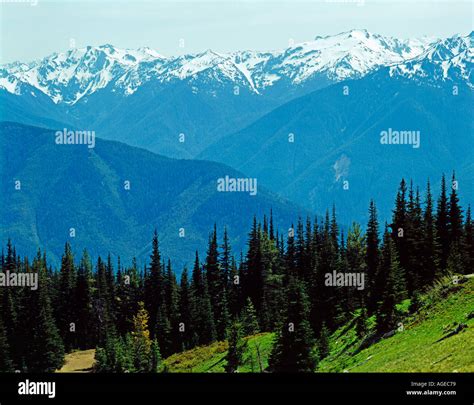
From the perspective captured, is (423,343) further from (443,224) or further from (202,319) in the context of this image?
(202,319)

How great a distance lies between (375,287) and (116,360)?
31410mm

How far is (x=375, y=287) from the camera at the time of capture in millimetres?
75312

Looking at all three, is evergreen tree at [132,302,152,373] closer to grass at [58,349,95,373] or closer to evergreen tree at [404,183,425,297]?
grass at [58,349,95,373]

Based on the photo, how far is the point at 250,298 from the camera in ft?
417

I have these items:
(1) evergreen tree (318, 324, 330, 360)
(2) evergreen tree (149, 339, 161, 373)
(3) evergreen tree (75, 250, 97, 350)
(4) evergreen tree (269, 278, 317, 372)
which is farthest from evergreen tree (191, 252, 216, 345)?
(4) evergreen tree (269, 278, 317, 372)

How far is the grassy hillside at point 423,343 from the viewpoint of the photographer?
3631 centimetres

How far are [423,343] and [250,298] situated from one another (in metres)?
81.6

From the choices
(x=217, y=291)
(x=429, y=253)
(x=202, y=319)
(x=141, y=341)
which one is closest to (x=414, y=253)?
(x=429, y=253)

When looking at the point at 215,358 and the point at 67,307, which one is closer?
the point at 215,358

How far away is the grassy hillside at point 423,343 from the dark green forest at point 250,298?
192 cm

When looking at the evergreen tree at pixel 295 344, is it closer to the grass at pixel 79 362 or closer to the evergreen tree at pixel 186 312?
the grass at pixel 79 362

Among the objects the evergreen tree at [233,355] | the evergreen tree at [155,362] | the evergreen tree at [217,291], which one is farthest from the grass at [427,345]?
the evergreen tree at [217,291]

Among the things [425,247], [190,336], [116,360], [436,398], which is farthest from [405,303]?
[190,336]

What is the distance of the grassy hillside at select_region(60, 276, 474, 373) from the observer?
36.3 m
